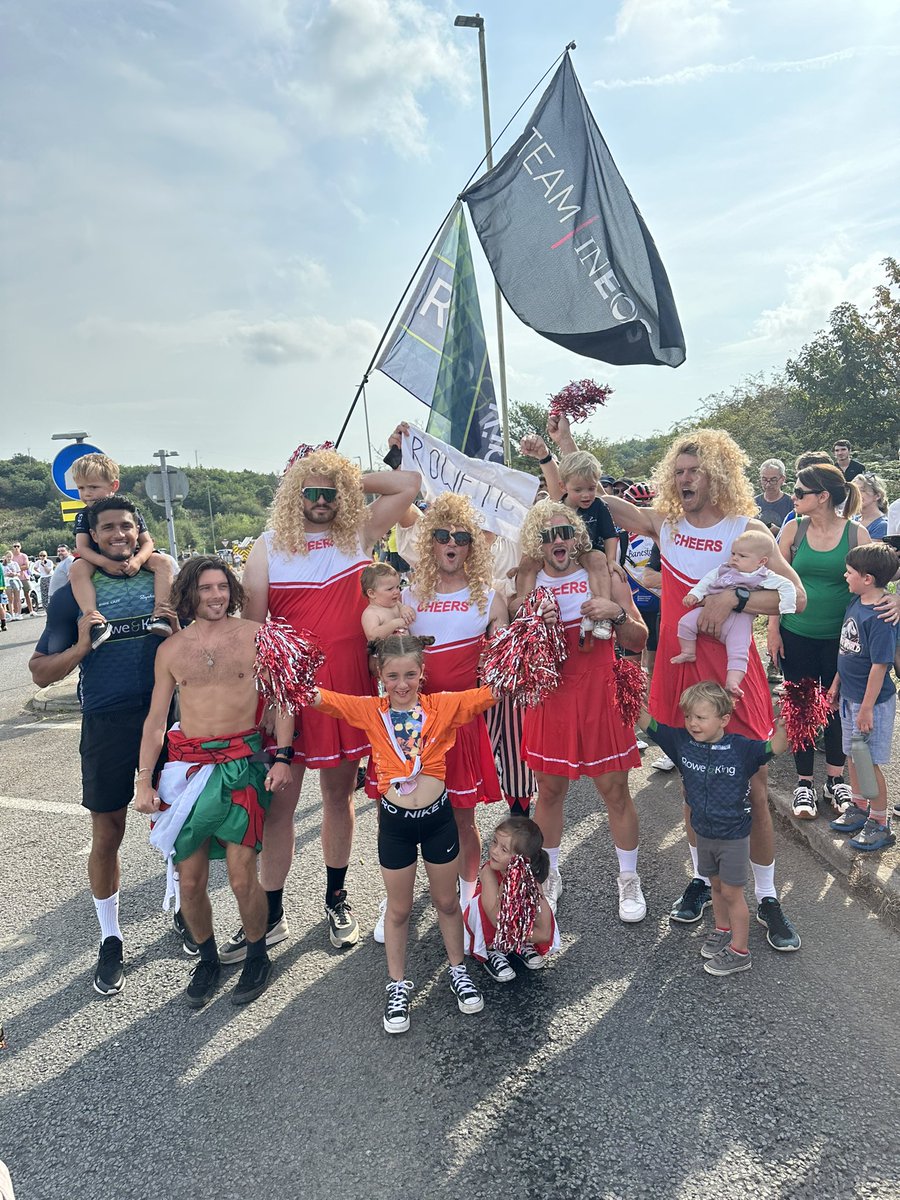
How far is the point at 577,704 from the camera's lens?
3.60 meters

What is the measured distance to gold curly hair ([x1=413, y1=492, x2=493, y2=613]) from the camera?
3.53 meters

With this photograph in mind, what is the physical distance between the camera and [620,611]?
3.54 m

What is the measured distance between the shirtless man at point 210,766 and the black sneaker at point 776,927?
7.56ft

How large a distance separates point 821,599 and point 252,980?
12.7ft

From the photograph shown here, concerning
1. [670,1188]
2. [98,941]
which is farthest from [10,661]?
[670,1188]

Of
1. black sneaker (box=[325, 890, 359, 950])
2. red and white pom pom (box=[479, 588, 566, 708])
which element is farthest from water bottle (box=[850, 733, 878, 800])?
black sneaker (box=[325, 890, 359, 950])

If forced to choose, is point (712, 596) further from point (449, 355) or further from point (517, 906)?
point (449, 355)

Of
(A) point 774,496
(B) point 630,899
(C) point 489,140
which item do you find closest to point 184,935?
(B) point 630,899

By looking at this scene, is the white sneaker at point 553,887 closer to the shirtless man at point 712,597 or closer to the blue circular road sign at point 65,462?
the shirtless man at point 712,597

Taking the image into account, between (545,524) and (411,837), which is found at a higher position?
(545,524)

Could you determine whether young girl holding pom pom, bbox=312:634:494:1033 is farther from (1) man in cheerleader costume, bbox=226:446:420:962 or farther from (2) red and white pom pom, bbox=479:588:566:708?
(1) man in cheerleader costume, bbox=226:446:420:962

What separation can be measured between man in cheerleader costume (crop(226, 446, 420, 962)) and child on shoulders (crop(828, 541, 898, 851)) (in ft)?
9.09

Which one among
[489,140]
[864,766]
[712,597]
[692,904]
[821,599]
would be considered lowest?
[692,904]

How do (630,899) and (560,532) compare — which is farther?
(630,899)
